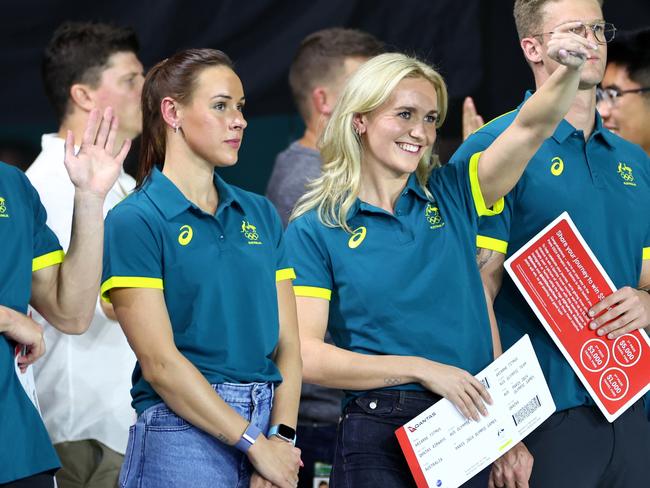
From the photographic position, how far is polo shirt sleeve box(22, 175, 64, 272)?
2.99m

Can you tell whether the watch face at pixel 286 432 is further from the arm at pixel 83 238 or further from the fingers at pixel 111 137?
the fingers at pixel 111 137

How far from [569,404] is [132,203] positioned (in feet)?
4.14

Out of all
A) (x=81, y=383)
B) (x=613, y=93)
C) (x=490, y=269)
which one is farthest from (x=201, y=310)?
(x=613, y=93)

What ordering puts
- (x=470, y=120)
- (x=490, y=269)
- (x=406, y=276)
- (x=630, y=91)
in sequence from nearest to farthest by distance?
(x=406, y=276) → (x=490, y=269) → (x=470, y=120) → (x=630, y=91)

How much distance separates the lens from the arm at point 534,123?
3010mm

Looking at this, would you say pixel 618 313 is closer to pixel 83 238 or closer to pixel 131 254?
Answer: pixel 131 254

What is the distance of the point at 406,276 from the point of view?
323 centimetres

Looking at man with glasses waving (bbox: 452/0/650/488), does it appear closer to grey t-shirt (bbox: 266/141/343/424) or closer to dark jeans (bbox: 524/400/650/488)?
dark jeans (bbox: 524/400/650/488)

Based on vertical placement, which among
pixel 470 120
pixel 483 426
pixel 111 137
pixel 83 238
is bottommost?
pixel 483 426

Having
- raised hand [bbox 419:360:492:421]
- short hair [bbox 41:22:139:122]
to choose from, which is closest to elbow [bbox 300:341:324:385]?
raised hand [bbox 419:360:492:421]

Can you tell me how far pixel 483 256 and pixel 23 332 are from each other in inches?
50.3

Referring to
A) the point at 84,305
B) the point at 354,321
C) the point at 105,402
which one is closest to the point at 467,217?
the point at 354,321

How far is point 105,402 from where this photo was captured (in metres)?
4.04

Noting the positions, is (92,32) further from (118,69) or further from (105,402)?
(105,402)
